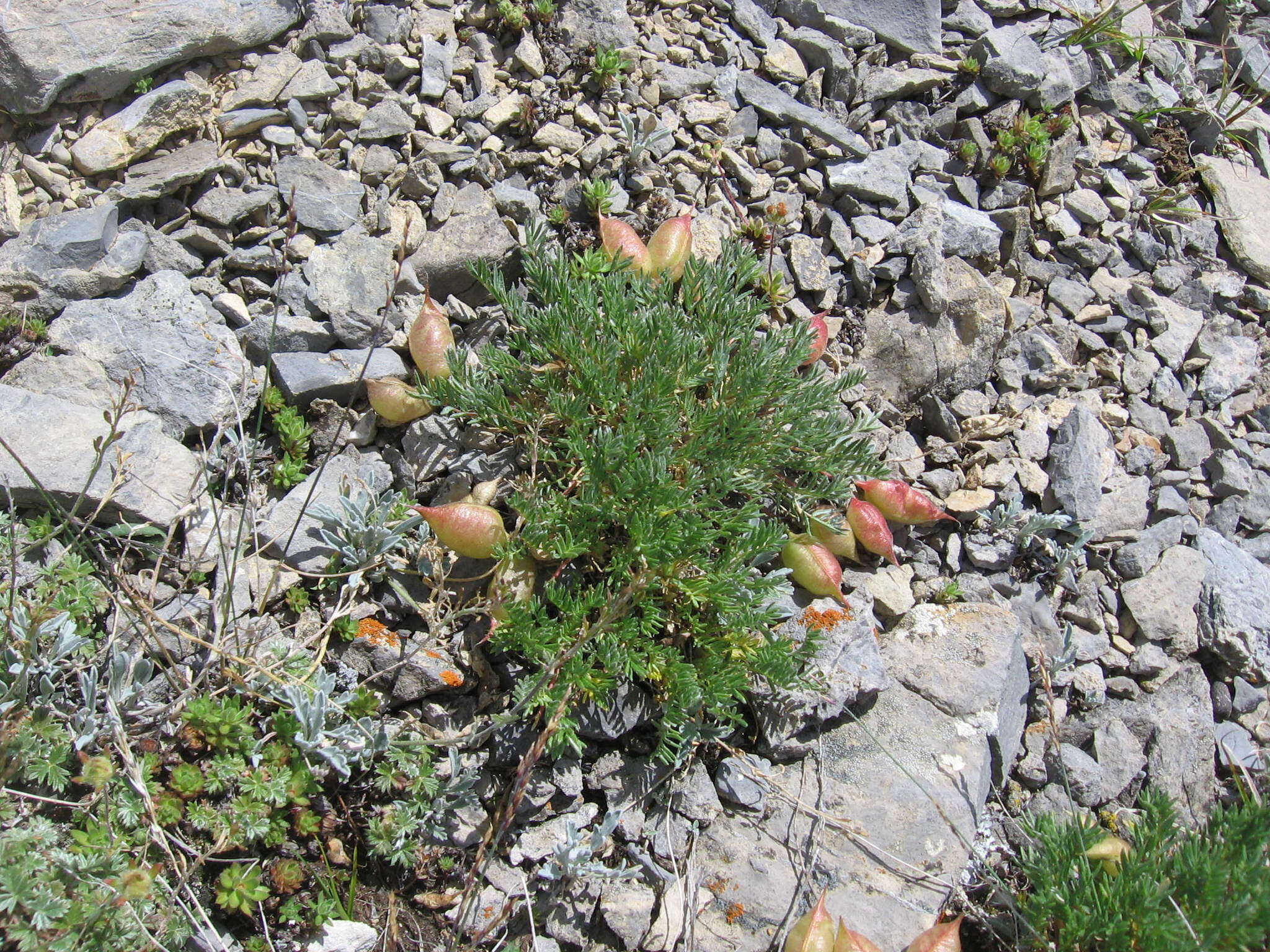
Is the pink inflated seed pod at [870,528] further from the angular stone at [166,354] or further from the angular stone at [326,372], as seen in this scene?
the angular stone at [166,354]

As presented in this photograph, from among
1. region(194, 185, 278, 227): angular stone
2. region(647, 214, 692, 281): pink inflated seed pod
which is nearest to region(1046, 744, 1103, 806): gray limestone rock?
region(647, 214, 692, 281): pink inflated seed pod

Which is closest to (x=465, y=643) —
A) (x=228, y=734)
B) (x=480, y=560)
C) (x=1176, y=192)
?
(x=480, y=560)

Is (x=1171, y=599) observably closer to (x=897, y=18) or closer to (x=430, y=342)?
(x=430, y=342)

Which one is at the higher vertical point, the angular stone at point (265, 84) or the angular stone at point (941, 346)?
the angular stone at point (265, 84)

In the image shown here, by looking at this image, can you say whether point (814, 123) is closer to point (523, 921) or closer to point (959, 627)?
point (959, 627)

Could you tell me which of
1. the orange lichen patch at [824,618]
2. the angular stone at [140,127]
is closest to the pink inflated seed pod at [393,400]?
the angular stone at [140,127]

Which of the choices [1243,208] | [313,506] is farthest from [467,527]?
[1243,208]
